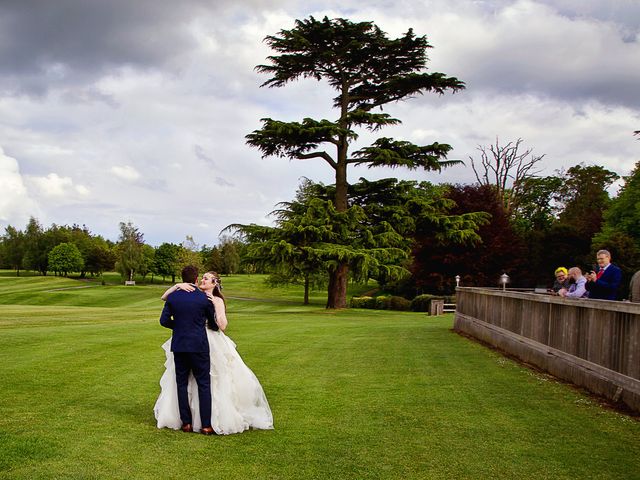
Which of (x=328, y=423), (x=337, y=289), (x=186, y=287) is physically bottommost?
(x=328, y=423)

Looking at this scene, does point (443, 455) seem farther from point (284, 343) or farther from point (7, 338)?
point (7, 338)

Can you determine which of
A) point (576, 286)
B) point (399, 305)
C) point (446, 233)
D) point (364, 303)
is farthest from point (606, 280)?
point (364, 303)

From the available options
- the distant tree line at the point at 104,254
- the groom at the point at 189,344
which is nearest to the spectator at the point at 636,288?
the groom at the point at 189,344

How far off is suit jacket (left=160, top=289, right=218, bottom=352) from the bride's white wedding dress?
357 millimetres

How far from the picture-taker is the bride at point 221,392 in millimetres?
7633

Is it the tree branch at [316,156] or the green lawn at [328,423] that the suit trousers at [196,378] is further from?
the tree branch at [316,156]

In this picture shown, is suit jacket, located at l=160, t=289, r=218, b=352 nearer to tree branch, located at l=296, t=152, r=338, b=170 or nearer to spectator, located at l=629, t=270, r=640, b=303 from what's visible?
spectator, located at l=629, t=270, r=640, b=303

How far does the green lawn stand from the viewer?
6180 millimetres

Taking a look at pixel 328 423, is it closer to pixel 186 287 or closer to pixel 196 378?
pixel 196 378

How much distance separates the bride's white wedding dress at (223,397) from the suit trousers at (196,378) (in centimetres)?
10

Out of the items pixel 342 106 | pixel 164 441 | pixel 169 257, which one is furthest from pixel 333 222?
pixel 169 257

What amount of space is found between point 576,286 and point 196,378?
988 cm

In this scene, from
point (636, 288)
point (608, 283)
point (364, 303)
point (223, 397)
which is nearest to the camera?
point (223, 397)

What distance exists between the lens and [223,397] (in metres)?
7.78
